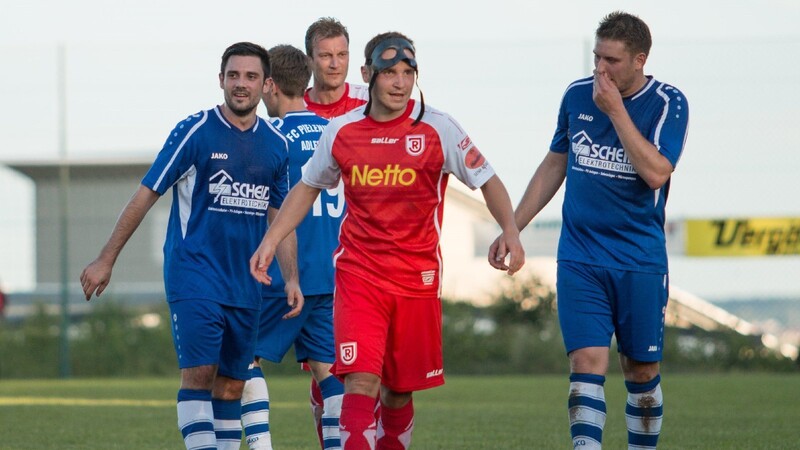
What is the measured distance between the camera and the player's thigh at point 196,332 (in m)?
6.45

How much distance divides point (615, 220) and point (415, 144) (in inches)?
50.5

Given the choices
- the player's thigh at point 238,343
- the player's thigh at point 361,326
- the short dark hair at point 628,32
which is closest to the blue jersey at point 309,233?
the player's thigh at point 238,343

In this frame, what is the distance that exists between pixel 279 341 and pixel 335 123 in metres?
1.90

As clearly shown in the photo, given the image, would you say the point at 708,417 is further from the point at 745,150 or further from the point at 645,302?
the point at 745,150

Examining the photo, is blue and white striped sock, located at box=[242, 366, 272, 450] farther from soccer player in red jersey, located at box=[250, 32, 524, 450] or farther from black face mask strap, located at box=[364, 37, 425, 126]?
→ black face mask strap, located at box=[364, 37, 425, 126]

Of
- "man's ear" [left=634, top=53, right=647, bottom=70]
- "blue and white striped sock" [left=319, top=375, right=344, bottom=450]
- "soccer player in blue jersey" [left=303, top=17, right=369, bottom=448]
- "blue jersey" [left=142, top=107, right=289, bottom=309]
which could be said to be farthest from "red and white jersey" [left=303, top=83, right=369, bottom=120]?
"man's ear" [left=634, top=53, right=647, bottom=70]

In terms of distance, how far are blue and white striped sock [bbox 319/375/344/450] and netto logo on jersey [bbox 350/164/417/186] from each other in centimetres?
169

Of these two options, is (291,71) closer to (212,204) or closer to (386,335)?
(212,204)

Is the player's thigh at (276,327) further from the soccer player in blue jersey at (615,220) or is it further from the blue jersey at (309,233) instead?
the soccer player in blue jersey at (615,220)

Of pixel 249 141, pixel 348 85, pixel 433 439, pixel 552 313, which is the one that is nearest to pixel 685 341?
pixel 552 313

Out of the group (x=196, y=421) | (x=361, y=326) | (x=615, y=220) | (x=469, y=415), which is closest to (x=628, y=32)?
(x=615, y=220)

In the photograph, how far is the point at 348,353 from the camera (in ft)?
19.5

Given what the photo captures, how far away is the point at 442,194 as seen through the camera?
6.12 m

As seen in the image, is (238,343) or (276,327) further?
(276,327)
